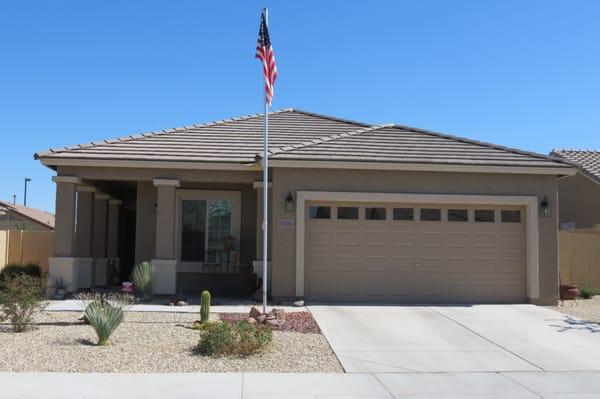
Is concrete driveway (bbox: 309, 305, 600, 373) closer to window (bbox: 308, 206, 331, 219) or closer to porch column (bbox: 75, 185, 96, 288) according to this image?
window (bbox: 308, 206, 331, 219)

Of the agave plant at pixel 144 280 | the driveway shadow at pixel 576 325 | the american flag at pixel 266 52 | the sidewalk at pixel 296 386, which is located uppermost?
the american flag at pixel 266 52

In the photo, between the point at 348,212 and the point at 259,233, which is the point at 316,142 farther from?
the point at 259,233

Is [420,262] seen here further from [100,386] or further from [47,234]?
[47,234]

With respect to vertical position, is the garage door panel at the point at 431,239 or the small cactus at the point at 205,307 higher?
the garage door panel at the point at 431,239

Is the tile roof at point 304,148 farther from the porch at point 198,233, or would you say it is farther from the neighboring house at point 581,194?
the neighboring house at point 581,194

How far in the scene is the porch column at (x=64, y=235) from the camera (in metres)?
15.6

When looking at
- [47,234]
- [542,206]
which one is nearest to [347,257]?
[542,206]

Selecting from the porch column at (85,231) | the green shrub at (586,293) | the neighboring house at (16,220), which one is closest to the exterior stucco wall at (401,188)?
the green shrub at (586,293)

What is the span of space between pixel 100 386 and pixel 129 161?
8.61 metres

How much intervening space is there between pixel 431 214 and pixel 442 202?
1.35 feet

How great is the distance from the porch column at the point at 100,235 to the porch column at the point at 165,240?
359 centimetres

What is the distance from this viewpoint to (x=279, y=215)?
1499 cm

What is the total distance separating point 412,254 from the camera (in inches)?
605

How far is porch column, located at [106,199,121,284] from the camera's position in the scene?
2006cm
